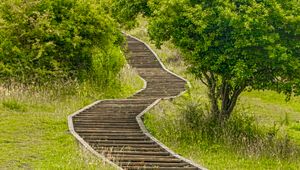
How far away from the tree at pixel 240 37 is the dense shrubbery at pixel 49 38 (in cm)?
672

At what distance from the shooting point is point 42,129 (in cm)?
1432

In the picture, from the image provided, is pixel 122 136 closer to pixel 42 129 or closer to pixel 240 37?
pixel 42 129

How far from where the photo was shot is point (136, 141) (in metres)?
13.7

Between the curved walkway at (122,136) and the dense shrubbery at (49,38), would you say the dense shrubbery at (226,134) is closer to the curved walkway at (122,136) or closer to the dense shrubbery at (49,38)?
the curved walkway at (122,136)

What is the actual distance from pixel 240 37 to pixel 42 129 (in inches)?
224

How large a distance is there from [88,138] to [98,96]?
7.97 meters

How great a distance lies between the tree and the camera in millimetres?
13227

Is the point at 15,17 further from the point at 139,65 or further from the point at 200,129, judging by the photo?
the point at 139,65

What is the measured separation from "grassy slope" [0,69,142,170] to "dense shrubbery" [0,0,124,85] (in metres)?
0.96

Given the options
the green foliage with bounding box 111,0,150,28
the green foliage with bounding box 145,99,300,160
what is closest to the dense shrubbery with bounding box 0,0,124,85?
the green foliage with bounding box 111,0,150,28

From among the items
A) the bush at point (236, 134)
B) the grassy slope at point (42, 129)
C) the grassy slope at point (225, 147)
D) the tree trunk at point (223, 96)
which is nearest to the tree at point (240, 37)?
the tree trunk at point (223, 96)

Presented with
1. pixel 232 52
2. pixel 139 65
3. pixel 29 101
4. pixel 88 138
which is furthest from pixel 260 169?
pixel 139 65

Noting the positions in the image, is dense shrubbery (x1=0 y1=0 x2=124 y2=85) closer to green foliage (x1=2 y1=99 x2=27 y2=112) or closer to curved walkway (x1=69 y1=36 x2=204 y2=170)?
curved walkway (x1=69 y1=36 x2=204 y2=170)

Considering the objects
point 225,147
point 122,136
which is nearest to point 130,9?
point 122,136
